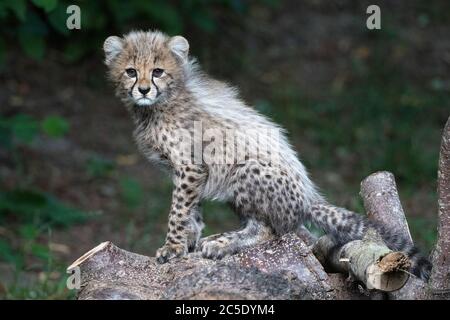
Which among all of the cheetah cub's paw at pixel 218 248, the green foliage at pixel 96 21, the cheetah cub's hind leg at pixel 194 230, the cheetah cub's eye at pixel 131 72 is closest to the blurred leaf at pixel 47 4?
the green foliage at pixel 96 21

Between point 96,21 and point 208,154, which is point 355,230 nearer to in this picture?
point 208,154

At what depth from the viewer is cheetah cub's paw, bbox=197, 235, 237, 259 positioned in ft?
16.0

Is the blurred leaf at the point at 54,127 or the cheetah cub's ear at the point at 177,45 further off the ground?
the cheetah cub's ear at the point at 177,45

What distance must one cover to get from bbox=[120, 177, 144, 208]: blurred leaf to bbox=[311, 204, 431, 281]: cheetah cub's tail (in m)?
3.50

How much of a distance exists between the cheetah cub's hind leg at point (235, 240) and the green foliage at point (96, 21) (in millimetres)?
2786

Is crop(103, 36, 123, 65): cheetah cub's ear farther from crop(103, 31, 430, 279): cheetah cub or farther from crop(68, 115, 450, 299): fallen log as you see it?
crop(68, 115, 450, 299): fallen log

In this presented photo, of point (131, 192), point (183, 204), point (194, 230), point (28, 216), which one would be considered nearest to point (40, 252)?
point (28, 216)

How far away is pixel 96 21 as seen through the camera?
27.8 ft

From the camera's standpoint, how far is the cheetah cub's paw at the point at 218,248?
4883mm

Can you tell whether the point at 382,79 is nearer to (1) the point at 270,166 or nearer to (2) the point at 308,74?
(2) the point at 308,74

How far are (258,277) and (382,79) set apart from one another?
6.22 m

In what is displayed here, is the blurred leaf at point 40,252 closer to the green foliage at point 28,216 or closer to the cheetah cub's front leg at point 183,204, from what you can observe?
the green foliage at point 28,216
